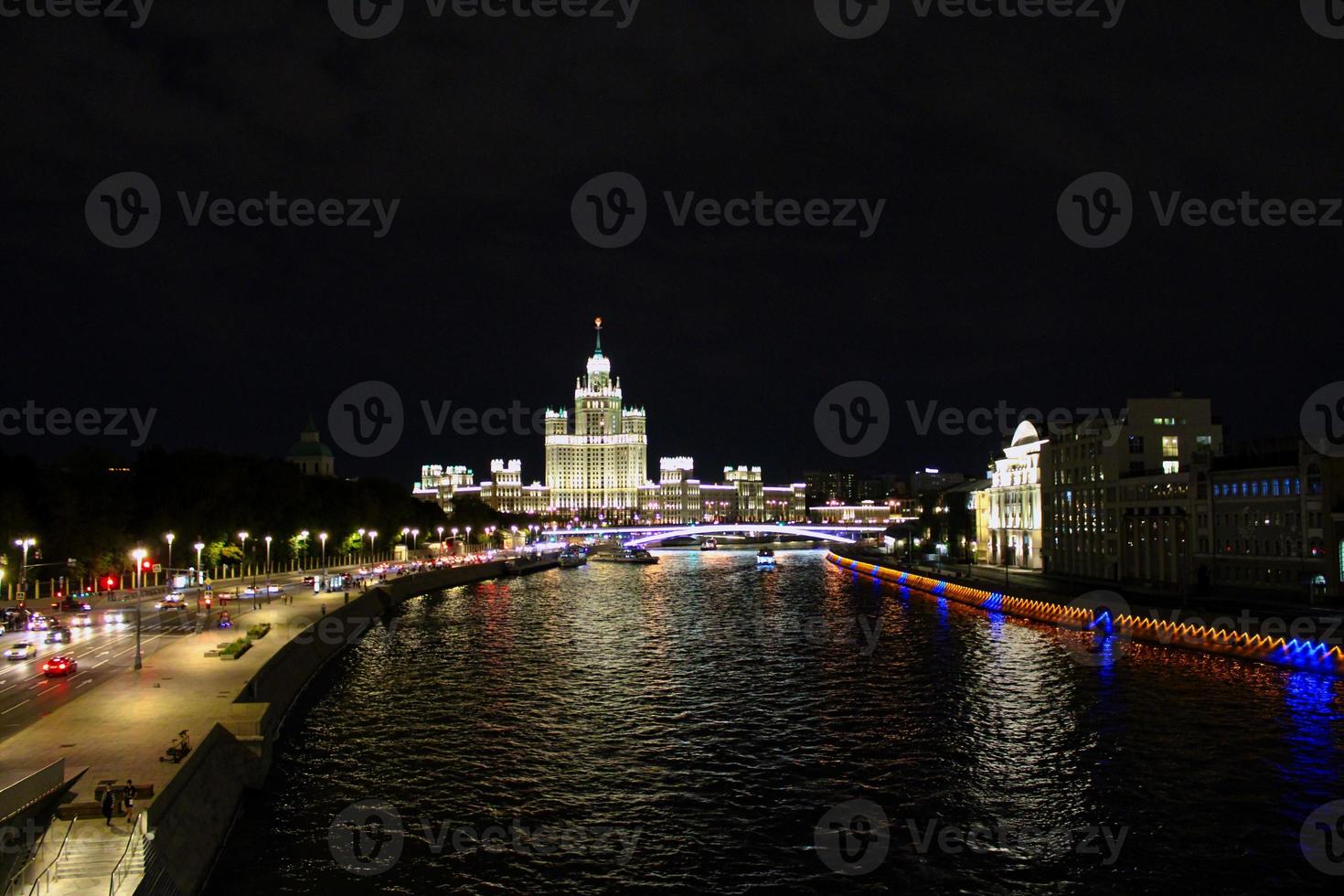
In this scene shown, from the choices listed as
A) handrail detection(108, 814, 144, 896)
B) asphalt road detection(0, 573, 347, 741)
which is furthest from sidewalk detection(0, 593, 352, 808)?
handrail detection(108, 814, 144, 896)

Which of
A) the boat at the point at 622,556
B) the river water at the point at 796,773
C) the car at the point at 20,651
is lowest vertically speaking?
the boat at the point at 622,556

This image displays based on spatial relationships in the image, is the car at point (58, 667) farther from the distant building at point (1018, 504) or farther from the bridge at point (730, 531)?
the bridge at point (730, 531)

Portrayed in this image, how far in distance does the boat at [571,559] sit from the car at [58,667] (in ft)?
269

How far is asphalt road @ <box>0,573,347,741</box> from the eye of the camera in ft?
85.2

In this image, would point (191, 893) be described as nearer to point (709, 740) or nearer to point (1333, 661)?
point (709, 740)

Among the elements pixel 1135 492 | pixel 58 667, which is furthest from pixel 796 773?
pixel 1135 492

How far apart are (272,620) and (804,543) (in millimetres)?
128103

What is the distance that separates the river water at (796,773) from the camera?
19641mm

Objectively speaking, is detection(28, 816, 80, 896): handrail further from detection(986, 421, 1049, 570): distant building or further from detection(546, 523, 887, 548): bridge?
detection(546, 523, 887, 548): bridge

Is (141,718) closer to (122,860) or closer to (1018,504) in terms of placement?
(122,860)

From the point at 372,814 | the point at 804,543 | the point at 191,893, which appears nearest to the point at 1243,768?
the point at 372,814

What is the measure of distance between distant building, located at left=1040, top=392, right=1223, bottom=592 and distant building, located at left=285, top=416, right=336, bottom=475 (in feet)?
365

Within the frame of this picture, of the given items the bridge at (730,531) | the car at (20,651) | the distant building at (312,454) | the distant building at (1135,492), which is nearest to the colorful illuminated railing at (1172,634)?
the distant building at (1135,492)

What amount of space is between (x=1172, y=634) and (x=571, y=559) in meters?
80.2
